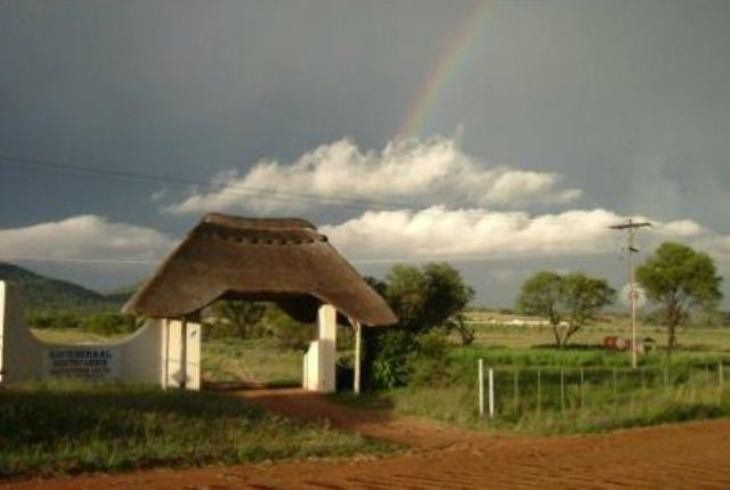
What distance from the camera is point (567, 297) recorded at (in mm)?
77562

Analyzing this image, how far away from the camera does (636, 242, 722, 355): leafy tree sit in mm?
62156

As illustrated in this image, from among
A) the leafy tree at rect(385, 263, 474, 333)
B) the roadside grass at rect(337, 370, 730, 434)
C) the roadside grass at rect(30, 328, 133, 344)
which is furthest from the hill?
the roadside grass at rect(337, 370, 730, 434)

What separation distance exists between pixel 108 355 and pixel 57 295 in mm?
71382

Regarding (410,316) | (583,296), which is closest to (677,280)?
(583,296)

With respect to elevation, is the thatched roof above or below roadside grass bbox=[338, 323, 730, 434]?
above

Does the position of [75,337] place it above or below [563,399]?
above

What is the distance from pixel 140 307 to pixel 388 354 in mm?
7047

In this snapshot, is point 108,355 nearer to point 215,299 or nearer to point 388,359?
point 215,299

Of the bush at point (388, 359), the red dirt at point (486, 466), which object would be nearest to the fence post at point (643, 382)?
the red dirt at point (486, 466)

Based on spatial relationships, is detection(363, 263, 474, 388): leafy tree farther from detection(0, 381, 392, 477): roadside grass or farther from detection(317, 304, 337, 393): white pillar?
detection(0, 381, 392, 477): roadside grass

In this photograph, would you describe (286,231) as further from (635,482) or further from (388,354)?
(635,482)

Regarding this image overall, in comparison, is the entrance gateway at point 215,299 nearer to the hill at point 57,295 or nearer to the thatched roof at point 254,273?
the thatched roof at point 254,273

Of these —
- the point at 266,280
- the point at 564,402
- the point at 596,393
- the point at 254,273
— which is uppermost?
the point at 254,273

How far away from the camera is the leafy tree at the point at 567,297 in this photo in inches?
3004
